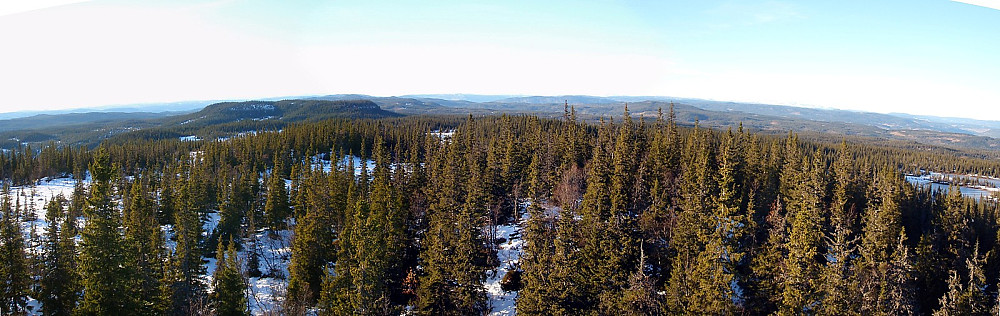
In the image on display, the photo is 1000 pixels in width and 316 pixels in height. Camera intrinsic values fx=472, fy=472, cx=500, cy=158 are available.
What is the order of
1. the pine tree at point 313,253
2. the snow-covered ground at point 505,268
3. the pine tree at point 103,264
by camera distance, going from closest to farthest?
the pine tree at point 103,264, the pine tree at point 313,253, the snow-covered ground at point 505,268

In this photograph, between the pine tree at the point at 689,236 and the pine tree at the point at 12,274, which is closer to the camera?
the pine tree at the point at 12,274

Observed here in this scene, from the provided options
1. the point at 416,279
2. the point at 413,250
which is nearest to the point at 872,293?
the point at 416,279


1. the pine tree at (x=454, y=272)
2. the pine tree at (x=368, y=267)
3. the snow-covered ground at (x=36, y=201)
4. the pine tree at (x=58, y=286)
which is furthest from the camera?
the snow-covered ground at (x=36, y=201)

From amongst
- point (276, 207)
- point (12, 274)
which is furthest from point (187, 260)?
point (276, 207)

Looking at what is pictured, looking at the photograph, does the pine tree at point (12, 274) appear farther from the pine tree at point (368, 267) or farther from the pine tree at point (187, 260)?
the pine tree at point (368, 267)

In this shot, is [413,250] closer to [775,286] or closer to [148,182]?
[775,286]

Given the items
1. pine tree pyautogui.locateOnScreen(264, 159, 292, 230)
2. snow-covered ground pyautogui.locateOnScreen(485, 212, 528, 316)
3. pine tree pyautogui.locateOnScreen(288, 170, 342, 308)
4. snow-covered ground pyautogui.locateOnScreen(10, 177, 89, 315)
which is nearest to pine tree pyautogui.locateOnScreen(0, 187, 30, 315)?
snow-covered ground pyautogui.locateOnScreen(10, 177, 89, 315)

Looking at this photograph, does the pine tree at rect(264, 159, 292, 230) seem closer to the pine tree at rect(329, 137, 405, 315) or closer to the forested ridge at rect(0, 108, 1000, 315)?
the forested ridge at rect(0, 108, 1000, 315)

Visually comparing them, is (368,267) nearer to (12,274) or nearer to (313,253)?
(313,253)

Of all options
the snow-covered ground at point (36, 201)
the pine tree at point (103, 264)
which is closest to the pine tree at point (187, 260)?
the pine tree at point (103, 264)
